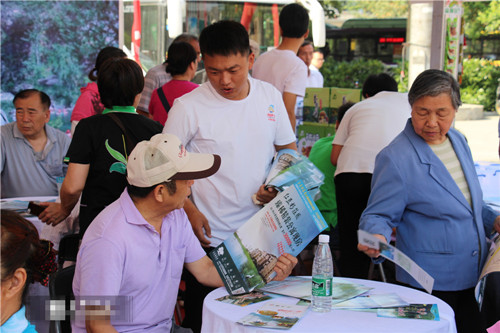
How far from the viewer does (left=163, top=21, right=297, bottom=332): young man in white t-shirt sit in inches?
109

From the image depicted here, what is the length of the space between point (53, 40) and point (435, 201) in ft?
14.9

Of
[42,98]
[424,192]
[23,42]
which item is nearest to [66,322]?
[424,192]

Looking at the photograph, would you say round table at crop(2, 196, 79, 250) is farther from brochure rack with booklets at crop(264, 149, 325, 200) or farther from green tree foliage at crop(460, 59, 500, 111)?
green tree foliage at crop(460, 59, 500, 111)

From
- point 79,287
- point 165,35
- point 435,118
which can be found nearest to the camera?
point 79,287

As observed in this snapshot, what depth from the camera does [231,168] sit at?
2.83 meters

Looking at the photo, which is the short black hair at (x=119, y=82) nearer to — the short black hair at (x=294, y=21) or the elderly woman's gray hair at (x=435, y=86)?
the elderly woman's gray hair at (x=435, y=86)

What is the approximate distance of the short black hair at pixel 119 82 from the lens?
3053 mm

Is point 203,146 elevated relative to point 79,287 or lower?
elevated

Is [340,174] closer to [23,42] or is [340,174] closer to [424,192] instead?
[424,192]

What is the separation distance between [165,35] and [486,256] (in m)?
8.05

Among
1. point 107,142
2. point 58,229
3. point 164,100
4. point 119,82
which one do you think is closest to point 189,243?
point 107,142

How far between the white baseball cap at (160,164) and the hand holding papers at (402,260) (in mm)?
693

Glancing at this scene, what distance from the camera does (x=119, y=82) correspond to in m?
3.05

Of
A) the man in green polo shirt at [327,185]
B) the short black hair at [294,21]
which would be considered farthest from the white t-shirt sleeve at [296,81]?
the man in green polo shirt at [327,185]
